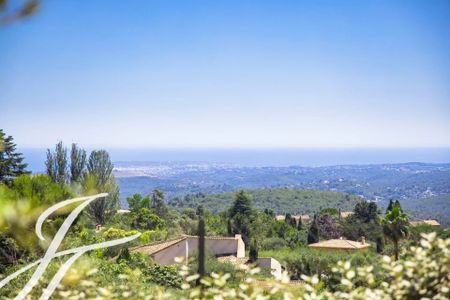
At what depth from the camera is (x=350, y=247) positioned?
36688 mm

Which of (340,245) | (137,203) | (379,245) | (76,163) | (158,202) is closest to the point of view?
(76,163)

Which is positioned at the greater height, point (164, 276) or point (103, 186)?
point (103, 186)

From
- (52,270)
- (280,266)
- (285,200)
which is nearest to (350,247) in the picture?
(280,266)

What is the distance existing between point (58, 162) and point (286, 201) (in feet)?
294

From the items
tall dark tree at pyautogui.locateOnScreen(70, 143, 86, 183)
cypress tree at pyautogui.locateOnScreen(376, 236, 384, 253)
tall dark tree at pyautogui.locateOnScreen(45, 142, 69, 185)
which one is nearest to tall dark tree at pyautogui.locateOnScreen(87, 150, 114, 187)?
tall dark tree at pyautogui.locateOnScreen(70, 143, 86, 183)

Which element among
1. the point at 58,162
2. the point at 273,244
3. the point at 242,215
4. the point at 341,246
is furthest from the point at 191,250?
the point at 242,215

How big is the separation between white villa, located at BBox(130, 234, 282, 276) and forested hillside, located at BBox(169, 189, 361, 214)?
219 ft

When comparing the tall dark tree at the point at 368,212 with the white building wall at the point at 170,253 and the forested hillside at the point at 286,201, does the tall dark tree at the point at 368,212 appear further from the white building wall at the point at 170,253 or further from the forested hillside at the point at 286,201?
the forested hillside at the point at 286,201

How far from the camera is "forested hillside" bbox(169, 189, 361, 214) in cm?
10375

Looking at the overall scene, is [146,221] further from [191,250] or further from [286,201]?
[286,201]

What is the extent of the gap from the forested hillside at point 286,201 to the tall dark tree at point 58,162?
2774 inches

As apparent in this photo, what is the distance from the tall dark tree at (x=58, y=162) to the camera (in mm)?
27734

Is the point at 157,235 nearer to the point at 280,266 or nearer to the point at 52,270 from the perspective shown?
the point at 280,266

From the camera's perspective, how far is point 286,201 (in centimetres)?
11356
